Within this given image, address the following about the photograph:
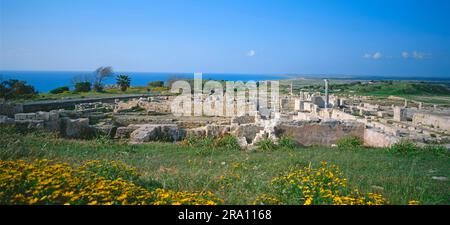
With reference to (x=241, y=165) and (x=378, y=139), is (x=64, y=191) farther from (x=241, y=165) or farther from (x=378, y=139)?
(x=378, y=139)

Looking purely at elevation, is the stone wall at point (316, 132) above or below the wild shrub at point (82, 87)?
below

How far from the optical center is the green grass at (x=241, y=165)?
5176mm

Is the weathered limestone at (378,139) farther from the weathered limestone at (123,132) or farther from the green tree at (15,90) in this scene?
the green tree at (15,90)

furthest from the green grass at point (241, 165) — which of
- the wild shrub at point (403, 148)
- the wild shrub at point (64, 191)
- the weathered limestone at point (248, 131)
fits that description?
the weathered limestone at point (248, 131)

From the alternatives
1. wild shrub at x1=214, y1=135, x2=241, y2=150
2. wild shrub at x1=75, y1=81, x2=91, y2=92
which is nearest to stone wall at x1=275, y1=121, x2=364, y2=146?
wild shrub at x1=214, y1=135, x2=241, y2=150

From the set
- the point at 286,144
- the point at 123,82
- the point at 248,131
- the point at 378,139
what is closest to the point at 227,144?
the point at 286,144

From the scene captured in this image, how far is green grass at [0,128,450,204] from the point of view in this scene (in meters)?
5.18

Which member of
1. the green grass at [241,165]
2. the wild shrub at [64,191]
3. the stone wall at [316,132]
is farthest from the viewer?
the stone wall at [316,132]

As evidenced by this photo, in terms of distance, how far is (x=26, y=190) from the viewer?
355 cm

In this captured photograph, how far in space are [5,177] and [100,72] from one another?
5912 cm

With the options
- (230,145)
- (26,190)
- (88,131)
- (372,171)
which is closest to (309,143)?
(230,145)

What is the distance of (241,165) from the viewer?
23.0ft
